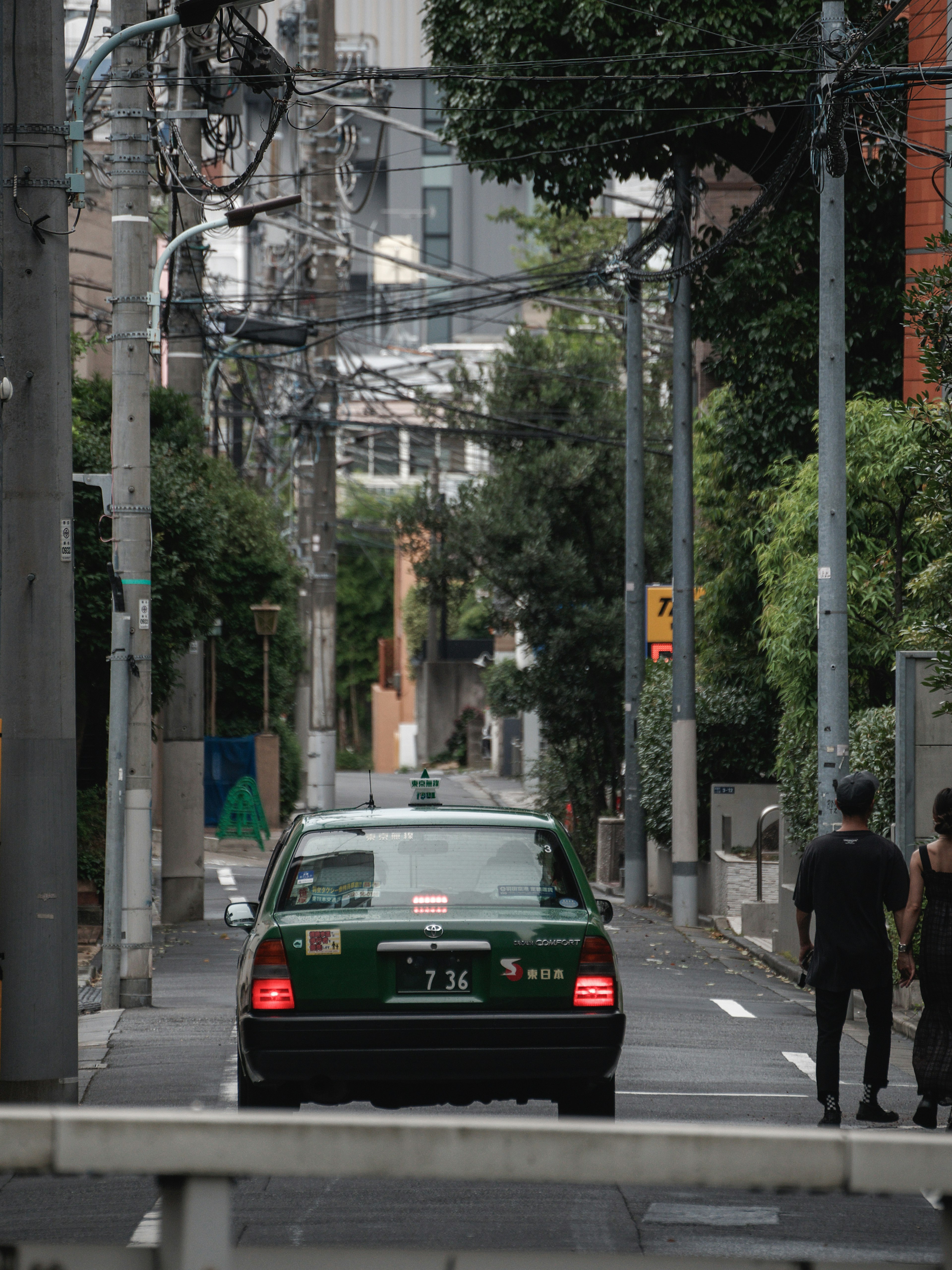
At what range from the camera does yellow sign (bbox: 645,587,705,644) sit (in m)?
27.3

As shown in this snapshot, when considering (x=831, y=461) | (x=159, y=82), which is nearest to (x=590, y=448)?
(x=159, y=82)

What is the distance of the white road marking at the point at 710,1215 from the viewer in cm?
670

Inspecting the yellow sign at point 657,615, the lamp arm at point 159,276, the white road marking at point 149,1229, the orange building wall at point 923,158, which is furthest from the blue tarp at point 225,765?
the white road marking at point 149,1229

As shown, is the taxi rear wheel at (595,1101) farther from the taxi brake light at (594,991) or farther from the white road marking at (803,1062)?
the white road marking at (803,1062)

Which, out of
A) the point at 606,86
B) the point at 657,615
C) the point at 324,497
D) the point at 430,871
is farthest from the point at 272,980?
the point at 324,497

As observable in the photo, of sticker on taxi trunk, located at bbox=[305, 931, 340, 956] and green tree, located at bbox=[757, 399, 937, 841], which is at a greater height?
green tree, located at bbox=[757, 399, 937, 841]

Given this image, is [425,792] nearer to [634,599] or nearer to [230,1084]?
[230,1084]

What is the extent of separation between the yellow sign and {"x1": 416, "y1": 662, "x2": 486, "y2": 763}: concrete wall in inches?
1354

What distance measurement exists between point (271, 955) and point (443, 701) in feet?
182

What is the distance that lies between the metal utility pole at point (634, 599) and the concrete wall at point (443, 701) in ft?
115

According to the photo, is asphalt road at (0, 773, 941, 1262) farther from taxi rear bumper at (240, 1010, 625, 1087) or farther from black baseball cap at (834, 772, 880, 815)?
black baseball cap at (834, 772, 880, 815)

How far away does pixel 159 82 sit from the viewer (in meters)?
17.8

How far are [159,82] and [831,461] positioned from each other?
312 inches

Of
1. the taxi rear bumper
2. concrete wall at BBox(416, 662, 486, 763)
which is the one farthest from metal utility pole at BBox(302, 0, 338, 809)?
concrete wall at BBox(416, 662, 486, 763)
